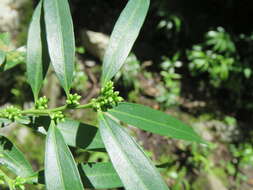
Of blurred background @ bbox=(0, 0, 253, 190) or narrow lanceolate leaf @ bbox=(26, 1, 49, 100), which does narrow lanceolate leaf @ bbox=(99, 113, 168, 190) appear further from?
blurred background @ bbox=(0, 0, 253, 190)

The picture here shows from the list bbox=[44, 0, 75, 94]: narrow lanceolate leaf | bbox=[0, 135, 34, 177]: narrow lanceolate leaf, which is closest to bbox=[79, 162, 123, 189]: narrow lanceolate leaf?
bbox=[0, 135, 34, 177]: narrow lanceolate leaf

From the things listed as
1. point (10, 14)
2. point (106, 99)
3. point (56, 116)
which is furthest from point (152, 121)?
point (10, 14)

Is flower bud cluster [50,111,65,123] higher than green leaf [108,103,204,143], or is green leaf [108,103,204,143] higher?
flower bud cluster [50,111,65,123]

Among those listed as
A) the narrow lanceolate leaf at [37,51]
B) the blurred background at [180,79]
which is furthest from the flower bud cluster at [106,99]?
the blurred background at [180,79]

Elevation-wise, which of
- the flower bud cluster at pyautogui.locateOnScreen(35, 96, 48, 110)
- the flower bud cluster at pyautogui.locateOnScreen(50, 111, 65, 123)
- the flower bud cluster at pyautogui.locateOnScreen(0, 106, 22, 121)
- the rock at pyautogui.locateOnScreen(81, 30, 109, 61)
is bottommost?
the flower bud cluster at pyautogui.locateOnScreen(50, 111, 65, 123)

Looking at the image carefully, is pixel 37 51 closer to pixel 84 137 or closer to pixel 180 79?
pixel 84 137
